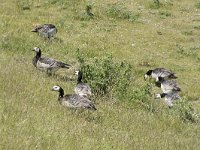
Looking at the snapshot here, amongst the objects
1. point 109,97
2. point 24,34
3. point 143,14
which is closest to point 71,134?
point 109,97

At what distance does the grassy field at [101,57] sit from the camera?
967 cm

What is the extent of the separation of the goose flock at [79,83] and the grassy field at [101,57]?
0.28 m

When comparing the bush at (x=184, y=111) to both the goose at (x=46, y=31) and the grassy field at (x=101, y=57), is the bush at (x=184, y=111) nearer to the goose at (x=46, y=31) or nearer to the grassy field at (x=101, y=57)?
the grassy field at (x=101, y=57)

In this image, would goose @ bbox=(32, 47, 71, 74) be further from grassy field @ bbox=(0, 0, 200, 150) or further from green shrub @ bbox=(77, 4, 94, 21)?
green shrub @ bbox=(77, 4, 94, 21)

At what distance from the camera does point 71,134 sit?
9.46 metres

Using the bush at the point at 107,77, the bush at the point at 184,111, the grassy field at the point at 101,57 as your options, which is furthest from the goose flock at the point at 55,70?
the bush at the point at 184,111

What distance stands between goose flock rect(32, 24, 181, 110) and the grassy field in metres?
0.28

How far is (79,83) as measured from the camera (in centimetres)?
1524

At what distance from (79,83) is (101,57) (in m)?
3.39

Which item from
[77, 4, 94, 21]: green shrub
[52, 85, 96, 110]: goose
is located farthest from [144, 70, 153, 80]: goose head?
[77, 4, 94, 21]: green shrub

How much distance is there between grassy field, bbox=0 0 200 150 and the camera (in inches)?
381

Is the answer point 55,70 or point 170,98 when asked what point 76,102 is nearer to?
point 55,70

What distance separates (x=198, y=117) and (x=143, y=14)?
16850mm

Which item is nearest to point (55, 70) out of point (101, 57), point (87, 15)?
point (101, 57)
